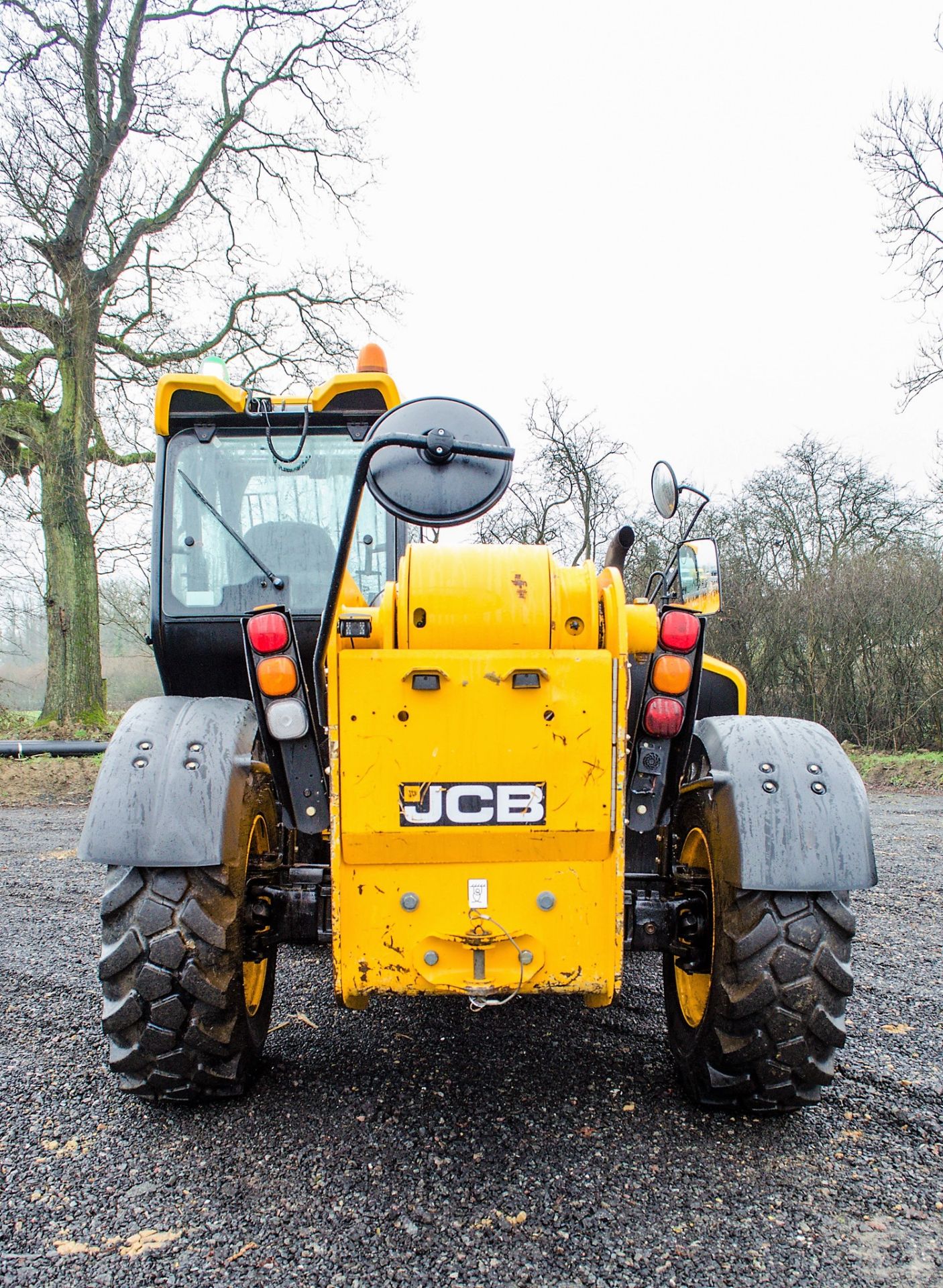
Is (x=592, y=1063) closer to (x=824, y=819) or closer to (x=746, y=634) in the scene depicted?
(x=824, y=819)

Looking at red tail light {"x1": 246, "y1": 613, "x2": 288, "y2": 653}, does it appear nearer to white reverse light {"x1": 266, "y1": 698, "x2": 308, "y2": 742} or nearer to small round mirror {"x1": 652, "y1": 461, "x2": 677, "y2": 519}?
white reverse light {"x1": 266, "y1": 698, "x2": 308, "y2": 742}

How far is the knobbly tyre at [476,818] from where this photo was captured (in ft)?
7.53

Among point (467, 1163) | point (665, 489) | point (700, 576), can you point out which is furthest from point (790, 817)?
point (467, 1163)

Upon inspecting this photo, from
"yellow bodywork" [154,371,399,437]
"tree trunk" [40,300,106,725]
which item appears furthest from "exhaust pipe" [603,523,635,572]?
"tree trunk" [40,300,106,725]

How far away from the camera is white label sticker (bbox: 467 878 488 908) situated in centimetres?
232

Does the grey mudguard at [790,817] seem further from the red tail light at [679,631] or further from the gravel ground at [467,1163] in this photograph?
the gravel ground at [467,1163]

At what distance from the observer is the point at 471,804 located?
230 cm

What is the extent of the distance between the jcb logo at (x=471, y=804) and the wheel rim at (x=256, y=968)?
0.70 meters

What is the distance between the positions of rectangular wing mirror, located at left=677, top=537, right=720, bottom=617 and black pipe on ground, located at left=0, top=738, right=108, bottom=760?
10669 mm

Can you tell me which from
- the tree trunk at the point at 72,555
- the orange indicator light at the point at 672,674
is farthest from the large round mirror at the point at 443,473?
the tree trunk at the point at 72,555

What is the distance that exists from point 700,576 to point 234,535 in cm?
199

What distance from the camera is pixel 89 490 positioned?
1595 cm

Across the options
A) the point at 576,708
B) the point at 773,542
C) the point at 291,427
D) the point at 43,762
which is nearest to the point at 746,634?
the point at 773,542

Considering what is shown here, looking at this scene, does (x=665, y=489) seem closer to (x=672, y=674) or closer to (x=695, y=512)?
(x=695, y=512)
